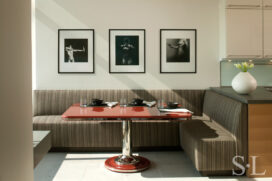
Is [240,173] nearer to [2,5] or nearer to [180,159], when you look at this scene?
[180,159]

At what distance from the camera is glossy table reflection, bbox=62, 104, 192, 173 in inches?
122

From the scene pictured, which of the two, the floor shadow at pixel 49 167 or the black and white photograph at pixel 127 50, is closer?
the floor shadow at pixel 49 167

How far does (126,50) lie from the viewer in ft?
16.1

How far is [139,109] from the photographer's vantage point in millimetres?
3535

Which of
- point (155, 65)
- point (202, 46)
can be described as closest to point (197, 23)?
point (202, 46)

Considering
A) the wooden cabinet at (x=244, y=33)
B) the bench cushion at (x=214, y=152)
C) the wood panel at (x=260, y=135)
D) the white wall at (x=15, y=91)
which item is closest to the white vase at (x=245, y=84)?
the wood panel at (x=260, y=135)

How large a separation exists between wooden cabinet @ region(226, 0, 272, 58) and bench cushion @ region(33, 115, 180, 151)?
4.89 feet

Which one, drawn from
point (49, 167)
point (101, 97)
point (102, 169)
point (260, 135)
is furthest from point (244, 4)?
point (49, 167)

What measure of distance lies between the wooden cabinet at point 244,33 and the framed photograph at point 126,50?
1.36 m

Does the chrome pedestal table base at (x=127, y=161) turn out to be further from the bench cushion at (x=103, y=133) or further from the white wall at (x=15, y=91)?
the white wall at (x=15, y=91)

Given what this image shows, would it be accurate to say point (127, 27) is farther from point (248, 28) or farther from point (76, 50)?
point (248, 28)

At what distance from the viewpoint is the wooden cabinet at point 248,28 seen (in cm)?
450

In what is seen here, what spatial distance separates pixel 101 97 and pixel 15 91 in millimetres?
4132

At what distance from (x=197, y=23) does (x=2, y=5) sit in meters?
4.62
